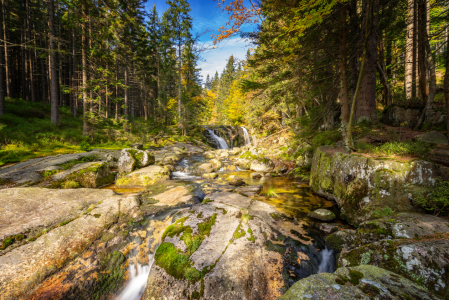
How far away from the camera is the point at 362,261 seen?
109 inches

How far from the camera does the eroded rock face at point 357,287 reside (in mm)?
1776

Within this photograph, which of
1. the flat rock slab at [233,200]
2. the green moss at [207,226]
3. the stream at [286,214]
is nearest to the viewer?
the stream at [286,214]

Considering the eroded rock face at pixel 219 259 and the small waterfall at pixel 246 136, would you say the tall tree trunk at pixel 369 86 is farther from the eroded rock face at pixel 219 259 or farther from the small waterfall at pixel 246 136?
the small waterfall at pixel 246 136

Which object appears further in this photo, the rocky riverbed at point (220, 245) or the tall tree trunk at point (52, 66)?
the tall tree trunk at point (52, 66)

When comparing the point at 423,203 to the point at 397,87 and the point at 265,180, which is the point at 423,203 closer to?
the point at 265,180

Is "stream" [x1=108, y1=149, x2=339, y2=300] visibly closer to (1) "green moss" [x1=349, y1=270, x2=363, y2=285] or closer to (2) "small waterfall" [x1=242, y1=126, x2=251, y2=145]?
(1) "green moss" [x1=349, y1=270, x2=363, y2=285]

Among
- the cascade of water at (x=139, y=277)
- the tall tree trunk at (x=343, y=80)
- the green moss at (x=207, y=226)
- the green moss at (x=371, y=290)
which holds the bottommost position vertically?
the cascade of water at (x=139, y=277)

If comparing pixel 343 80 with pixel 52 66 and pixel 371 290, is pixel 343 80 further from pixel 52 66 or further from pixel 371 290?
pixel 52 66

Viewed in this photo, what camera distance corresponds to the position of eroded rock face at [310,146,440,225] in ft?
13.0

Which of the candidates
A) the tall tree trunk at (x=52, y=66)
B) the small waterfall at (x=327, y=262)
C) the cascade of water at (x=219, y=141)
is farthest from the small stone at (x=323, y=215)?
the tall tree trunk at (x=52, y=66)

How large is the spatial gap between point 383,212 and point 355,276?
319 centimetres

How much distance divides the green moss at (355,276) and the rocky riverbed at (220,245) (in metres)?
0.01

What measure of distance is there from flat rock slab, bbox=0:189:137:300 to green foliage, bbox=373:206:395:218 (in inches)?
280

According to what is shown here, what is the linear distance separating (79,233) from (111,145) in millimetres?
11315
